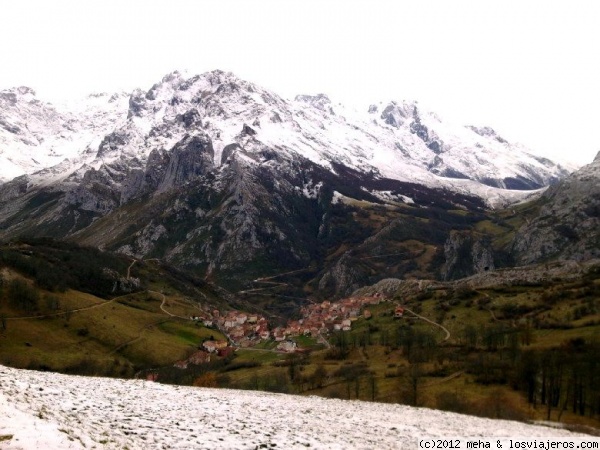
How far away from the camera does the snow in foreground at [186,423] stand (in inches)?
1058

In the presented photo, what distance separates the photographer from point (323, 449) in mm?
34531

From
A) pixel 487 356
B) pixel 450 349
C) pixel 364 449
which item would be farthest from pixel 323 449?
pixel 450 349

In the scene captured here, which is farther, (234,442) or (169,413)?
(169,413)

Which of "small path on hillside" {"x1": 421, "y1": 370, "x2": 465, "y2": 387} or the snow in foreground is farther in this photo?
"small path on hillside" {"x1": 421, "y1": 370, "x2": 465, "y2": 387}

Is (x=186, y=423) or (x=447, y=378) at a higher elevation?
(x=447, y=378)

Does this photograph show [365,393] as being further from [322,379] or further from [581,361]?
[581,361]

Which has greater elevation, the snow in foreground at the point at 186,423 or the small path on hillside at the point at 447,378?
the small path on hillside at the point at 447,378

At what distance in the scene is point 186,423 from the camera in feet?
127

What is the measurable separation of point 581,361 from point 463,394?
27.1m

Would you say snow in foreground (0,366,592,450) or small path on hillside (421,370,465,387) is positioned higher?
small path on hillside (421,370,465,387)

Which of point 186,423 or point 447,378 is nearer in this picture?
point 186,423

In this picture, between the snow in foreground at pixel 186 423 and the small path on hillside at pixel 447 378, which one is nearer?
the snow in foreground at pixel 186 423

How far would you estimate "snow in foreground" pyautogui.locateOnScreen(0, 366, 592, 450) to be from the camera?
26875 mm

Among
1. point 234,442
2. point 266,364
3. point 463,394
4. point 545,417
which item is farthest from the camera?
point 266,364
